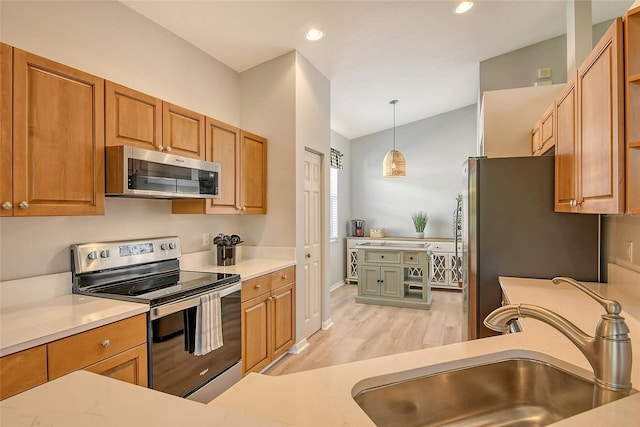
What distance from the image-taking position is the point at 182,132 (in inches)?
96.4

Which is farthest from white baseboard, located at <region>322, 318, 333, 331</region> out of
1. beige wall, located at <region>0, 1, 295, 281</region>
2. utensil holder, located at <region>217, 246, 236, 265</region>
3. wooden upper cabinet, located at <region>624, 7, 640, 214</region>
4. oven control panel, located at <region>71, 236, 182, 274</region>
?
wooden upper cabinet, located at <region>624, 7, 640, 214</region>

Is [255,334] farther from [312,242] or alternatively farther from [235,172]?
[235,172]

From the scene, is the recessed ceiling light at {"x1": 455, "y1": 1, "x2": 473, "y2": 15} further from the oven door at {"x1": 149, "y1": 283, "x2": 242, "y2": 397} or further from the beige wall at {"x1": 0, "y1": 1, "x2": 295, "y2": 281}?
the oven door at {"x1": 149, "y1": 283, "x2": 242, "y2": 397}

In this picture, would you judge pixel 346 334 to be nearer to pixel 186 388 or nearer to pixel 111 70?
pixel 186 388

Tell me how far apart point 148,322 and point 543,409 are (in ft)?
5.66

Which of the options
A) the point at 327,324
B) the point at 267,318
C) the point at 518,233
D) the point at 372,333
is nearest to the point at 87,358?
the point at 267,318

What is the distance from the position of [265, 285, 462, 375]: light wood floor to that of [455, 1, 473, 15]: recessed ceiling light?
10.2ft

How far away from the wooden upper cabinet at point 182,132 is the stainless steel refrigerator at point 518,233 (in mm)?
2091

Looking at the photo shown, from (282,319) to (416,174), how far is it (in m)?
4.30

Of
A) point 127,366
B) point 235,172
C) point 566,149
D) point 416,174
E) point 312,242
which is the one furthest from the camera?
point 416,174

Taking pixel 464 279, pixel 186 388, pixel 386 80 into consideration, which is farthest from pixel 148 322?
pixel 386 80

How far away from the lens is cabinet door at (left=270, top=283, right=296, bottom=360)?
287 centimetres

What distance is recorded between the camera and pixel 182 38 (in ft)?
9.23

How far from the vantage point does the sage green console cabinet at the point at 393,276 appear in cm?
475
